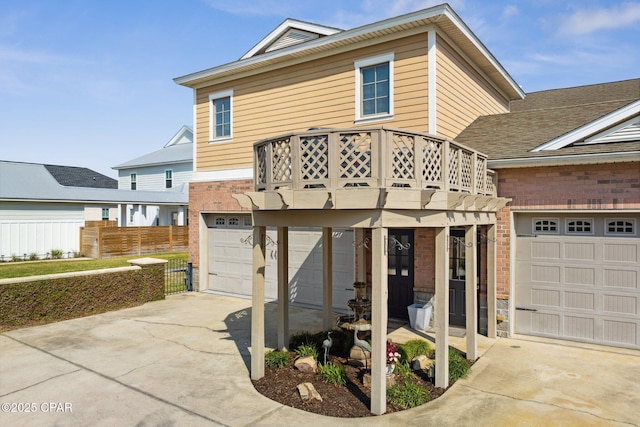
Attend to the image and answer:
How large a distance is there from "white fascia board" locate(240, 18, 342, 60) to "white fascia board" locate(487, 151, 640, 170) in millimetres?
5658

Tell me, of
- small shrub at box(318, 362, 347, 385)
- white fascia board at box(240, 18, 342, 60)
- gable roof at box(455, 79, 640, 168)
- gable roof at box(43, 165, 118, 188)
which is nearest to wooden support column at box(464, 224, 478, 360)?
gable roof at box(455, 79, 640, 168)

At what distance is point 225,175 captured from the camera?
13297 millimetres

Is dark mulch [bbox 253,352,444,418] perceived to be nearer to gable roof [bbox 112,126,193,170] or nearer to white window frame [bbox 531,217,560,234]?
white window frame [bbox 531,217,560,234]

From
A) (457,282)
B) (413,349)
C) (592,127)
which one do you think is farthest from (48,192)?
(592,127)

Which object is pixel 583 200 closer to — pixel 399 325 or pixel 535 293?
pixel 535 293

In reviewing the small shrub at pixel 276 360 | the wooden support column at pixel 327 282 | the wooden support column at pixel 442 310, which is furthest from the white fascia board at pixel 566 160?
the small shrub at pixel 276 360

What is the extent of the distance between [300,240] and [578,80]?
561 inches

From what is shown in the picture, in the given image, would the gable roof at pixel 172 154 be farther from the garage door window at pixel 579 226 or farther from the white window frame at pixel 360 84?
the garage door window at pixel 579 226

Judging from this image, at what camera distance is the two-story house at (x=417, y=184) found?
573cm

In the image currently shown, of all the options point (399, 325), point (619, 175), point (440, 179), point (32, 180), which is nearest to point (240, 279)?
point (399, 325)

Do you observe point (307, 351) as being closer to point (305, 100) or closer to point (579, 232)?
point (579, 232)

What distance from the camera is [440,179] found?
6.18 m

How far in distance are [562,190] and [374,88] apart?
4.87 m

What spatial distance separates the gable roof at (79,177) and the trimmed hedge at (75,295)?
22756 millimetres
